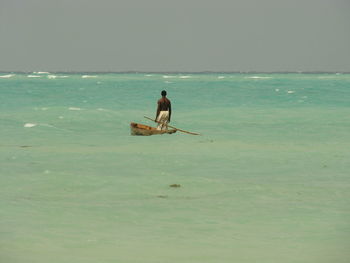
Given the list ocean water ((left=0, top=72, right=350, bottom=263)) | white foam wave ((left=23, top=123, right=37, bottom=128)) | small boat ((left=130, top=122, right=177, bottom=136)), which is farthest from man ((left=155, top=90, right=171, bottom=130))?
white foam wave ((left=23, top=123, right=37, bottom=128))

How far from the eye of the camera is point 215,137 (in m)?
20.6

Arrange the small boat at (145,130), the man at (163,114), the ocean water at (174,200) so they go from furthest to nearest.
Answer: the small boat at (145,130), the man at (163,114), the ocean water at (174,200)

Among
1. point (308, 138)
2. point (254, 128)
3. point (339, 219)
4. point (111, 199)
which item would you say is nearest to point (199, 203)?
point (111, 199)

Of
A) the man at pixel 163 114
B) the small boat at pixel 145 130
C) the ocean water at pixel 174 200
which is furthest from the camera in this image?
the small boat at pixel 145 130

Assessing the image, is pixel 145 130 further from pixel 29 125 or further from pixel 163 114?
pixel 29 125

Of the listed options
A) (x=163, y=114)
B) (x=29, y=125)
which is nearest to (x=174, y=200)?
(x=163, y=114)

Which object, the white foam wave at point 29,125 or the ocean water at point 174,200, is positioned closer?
the ocean water at point 174,200

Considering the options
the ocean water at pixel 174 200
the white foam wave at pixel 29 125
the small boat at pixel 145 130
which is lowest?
the white foam wave at pixel 29 125

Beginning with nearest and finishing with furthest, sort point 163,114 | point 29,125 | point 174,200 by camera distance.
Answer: point 174,200, point 163,114, point 29,125

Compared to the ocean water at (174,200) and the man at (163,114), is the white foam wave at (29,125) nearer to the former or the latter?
the ocean water at (174,200)

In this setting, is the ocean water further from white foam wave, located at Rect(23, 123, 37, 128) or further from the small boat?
white foam wave, located at Rect(23, 123, 37, 128)

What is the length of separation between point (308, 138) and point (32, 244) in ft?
45.2

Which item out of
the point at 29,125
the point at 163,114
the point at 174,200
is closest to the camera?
the point at 174,200

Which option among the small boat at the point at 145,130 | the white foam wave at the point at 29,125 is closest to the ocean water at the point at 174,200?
the small boat at the point at 145,130
